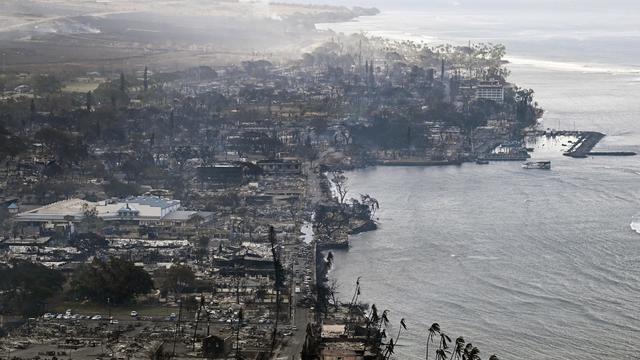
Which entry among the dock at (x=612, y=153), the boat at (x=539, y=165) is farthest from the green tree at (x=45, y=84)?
the dock at (x=612, y=153)

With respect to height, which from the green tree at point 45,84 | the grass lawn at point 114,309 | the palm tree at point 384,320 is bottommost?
the grass lawn at point 114,309

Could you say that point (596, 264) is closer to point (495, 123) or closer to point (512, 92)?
point (495, 123)

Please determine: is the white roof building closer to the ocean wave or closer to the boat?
the boat

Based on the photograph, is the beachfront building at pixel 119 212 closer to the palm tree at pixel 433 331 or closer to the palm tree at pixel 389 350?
the palm tree at pixel 433 331

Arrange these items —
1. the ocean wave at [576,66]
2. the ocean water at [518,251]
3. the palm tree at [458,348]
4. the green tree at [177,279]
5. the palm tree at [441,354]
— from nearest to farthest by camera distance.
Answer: the palm tree at [441,354] → the palm tree at [458,348] → the ocean water at [518,251] → the green tree at [177,279] → the ocean wave at [576,66]

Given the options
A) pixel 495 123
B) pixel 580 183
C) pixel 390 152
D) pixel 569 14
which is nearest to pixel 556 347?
pixel 580 183

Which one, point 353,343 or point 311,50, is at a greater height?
point 311,50

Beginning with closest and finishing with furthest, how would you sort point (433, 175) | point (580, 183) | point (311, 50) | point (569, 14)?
point (580, 183)
point (433, 175)
point (311, 50)
point (569, 14)
